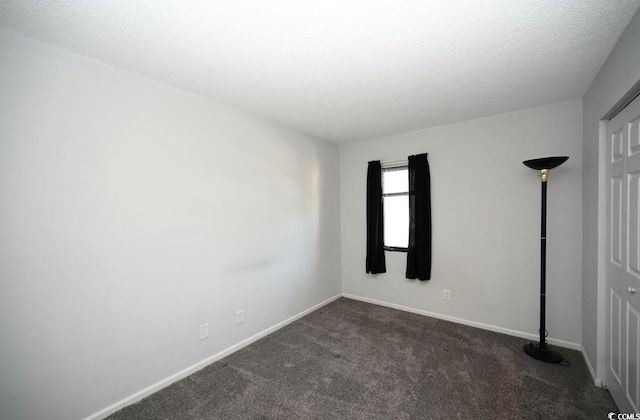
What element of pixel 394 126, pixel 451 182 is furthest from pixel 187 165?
pixel 451 182

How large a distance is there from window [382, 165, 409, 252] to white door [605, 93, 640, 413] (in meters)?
1.98

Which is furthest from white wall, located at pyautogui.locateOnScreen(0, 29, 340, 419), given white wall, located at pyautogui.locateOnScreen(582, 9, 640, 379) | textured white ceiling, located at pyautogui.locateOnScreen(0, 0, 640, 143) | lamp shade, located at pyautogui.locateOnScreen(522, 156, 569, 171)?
white wall, located at pyautogui.locateOnScreen(582, 9, 640, 379)

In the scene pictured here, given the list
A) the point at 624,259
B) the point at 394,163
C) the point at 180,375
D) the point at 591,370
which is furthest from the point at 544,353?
the point at 180,375

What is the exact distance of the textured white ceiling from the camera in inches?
54.2

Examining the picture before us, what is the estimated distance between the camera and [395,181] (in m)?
3.80

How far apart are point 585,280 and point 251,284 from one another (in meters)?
3.21

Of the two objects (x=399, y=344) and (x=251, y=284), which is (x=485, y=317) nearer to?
(x=399, y=344)

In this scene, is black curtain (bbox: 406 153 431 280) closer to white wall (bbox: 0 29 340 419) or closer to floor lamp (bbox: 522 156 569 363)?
floor lamp (bbox: 522 156 569 363)

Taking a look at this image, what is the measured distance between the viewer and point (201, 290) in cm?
243

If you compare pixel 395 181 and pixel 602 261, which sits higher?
pixel 395 181

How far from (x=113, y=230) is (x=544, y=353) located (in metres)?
3.80

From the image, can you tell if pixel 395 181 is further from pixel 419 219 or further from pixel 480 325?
pixel 480 325

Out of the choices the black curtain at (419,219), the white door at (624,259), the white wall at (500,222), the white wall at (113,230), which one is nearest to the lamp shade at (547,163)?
the white door at (624,259)

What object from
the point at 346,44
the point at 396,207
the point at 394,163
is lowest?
the point at 396,207
